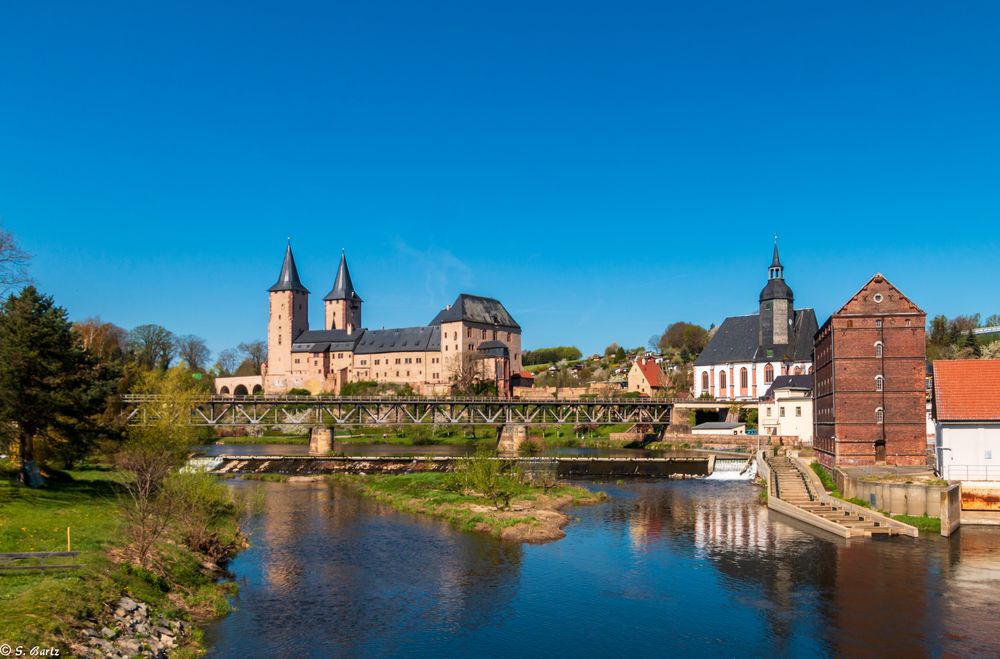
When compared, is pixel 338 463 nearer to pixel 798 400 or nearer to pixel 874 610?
pixel 798 400

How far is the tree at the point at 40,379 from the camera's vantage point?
112 ft

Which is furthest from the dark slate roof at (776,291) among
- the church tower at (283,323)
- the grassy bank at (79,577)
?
the church tower at (283,323)

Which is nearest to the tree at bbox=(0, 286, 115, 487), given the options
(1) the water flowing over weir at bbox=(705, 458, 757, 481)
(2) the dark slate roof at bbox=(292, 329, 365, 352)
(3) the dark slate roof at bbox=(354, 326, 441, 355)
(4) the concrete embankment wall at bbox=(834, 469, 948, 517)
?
(4) the concrete embankment wall at bbox=(834, 469, 948, 517)

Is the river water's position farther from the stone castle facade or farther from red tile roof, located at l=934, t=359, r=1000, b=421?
the stone castle facade

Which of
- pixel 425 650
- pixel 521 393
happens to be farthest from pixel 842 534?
pixel 521 393

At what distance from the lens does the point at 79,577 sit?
19984 mm

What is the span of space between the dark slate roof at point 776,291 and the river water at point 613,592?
63.7m

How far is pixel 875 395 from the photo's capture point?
146ft

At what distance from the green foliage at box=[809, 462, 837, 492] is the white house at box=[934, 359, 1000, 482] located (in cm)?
657

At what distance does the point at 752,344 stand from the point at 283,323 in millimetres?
87768

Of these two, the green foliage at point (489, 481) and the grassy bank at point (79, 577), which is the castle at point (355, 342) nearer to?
the green foliage at point (489, 481)

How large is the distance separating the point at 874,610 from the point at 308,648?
16548mm

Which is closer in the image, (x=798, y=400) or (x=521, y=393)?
(x=798, y=400)

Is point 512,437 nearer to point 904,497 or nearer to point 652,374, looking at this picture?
point 904,497
